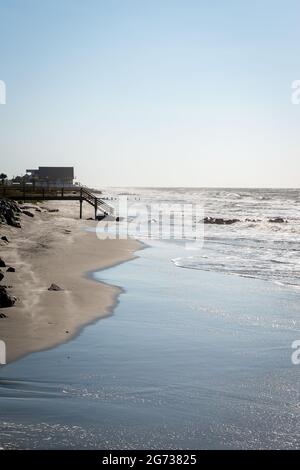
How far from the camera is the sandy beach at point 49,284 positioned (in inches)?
328

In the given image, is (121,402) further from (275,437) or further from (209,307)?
(209,307)

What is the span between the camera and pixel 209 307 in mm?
10984

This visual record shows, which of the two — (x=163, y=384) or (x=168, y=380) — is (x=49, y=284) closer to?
(x=168, y=380)

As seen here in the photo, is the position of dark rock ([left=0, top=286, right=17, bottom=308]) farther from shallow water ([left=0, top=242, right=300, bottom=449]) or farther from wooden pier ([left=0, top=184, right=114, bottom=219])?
wooden pier ([left=0, top=184, right=114, bottom=219])

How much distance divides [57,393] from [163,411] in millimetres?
1242

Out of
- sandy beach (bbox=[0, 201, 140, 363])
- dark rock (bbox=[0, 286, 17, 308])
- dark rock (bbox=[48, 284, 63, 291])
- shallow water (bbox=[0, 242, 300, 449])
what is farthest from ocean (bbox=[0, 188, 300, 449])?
dark rock (bbox=[0, 286, 17, 308])

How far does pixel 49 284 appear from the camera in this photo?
41.8 feet

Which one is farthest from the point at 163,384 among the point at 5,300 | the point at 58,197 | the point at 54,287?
the point at 58,197

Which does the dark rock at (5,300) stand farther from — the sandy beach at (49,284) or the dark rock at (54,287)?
the dark rock at (54,287)

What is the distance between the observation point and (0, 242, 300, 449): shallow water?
4895 mm

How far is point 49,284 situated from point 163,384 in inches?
276

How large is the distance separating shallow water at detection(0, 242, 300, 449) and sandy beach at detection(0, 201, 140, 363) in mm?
484
